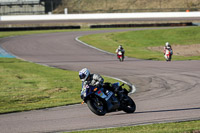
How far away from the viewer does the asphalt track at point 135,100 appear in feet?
32.7

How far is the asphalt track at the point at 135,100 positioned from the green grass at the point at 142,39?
348 inches

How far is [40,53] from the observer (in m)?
35.8

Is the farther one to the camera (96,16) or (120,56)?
(96,16)

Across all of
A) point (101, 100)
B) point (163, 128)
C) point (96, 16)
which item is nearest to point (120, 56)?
point (101, 100)

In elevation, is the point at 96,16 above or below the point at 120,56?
above

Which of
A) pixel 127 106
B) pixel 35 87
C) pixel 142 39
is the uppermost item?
pixel 127 106

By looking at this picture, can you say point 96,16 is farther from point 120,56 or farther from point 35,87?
point 35,87

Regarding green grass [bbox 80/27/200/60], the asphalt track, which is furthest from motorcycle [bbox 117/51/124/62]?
green grass [bbox 80/27/200/60]

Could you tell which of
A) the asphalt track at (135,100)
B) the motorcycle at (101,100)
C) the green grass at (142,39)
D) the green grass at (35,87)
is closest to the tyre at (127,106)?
the motorcycle at (101,100)

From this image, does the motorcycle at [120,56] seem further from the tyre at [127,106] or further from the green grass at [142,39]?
the tyre at [127,106]

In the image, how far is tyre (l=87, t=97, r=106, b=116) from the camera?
34.1 ft

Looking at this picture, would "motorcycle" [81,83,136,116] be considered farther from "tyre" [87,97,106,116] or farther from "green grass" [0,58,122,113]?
"green grass" [0,58,122,113]

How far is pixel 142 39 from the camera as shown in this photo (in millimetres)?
45906

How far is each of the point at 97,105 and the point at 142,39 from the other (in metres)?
35.9
